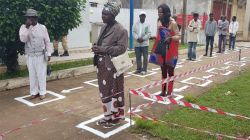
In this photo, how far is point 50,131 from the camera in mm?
5023

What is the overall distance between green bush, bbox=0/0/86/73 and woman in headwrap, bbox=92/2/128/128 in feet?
8.97

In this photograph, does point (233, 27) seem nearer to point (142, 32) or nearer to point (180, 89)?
point (142, 32)

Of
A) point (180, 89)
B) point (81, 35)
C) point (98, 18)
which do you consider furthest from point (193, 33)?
point (98, 18)

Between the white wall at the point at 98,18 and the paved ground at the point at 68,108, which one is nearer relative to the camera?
the paved ground at the point at 68,108

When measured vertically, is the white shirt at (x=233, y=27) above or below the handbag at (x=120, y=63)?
above

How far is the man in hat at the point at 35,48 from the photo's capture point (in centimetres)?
617

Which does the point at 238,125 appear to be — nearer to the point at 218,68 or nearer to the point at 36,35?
the point at 36,35

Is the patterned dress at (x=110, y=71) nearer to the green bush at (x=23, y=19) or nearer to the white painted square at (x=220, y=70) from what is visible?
the green bush at (x=23, y=19)

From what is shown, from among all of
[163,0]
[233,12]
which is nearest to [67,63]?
[163,0]

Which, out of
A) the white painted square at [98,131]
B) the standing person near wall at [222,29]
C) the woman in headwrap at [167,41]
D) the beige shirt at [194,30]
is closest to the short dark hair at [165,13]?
the woman in headwrap at [167,41]

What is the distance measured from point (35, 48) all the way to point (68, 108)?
4.43ft

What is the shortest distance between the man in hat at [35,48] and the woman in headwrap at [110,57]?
1769mm

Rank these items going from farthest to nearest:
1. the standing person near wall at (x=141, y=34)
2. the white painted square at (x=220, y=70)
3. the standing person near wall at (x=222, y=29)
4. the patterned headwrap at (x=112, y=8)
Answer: the standing person near wall at (x=222, y=29) < the white painted square at (x=220, y=70) < the standing person near wall at (x=141, y=34) < the patterned headwrap at (x=112, y=8)

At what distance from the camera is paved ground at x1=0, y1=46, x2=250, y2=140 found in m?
4.91
